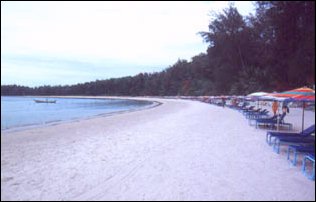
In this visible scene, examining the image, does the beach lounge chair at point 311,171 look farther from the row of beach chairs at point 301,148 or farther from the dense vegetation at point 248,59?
the dense vegetation at point 248,59

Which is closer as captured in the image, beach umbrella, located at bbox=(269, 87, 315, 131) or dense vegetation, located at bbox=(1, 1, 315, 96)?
dense vegetation, located at bbox=(1, 1, 315, 96)

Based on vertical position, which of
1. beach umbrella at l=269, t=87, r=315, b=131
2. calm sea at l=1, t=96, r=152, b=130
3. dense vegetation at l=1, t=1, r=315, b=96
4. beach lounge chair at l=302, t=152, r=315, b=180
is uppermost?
dense vegetation at l=1, t=1, r=315, b=96

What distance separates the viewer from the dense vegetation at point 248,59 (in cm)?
576

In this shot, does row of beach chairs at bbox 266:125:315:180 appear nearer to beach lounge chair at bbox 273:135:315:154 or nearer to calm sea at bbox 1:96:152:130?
beach lounge chair at bbox 273:135:315:154

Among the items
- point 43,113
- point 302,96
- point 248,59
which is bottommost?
point 43,113

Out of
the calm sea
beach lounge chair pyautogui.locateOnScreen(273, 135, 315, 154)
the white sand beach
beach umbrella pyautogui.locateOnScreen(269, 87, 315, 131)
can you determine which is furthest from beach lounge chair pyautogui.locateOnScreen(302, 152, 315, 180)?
the calm sea

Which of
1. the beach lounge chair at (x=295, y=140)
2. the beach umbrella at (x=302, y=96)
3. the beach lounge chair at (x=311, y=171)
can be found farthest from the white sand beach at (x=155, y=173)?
the beach umbrella at (x=302, y=96)

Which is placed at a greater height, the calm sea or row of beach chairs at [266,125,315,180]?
row of beach chairs at [266,125,315,180]

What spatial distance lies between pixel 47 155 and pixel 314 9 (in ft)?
21.2

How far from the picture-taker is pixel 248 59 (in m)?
32.6

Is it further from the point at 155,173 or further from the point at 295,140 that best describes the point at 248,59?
the point at 155,173

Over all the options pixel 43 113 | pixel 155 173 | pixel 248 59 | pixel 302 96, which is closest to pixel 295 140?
pixel 302 96

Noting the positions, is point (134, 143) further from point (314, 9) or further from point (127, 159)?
point (314, 9)

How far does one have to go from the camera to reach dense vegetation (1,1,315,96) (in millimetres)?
5758
